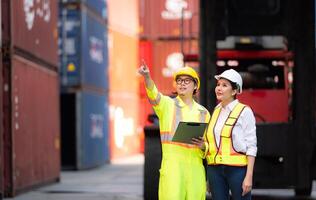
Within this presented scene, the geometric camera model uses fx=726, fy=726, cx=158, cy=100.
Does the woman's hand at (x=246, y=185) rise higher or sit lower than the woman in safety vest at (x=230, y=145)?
lower

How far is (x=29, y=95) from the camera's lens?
12680mm

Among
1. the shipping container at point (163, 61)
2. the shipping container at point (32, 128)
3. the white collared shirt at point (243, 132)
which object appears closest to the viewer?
the white collared shirt at point (243, 132)

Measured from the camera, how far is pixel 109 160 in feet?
73.0

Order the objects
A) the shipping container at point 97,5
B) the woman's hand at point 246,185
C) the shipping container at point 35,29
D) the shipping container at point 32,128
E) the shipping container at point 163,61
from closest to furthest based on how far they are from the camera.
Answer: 1. the woman's hand at point 246,185
2. the shipping container at point 32,128
3. the shipping container at point 35,29
4. the shipping container at point 97,5
5. the shipping container at point 163,61

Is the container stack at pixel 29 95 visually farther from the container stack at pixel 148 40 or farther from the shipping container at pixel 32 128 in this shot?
the container stack at pixel 148 40

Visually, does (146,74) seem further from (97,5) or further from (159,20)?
(159,20)

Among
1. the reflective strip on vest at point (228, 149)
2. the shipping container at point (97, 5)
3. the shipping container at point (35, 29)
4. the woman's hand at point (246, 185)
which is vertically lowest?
the woman's hand at point (246, 185)

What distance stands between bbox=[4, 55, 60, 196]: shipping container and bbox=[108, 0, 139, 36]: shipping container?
8327 mm

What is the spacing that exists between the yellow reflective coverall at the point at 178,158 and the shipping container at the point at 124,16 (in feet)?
57.2

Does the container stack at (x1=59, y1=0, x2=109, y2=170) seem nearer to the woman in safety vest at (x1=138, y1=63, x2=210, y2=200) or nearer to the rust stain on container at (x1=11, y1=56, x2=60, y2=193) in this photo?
the rust stain on container at (x1=11, y1=56, x2=60, y2=193)

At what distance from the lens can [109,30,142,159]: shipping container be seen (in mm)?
23250

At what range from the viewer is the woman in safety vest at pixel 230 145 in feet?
17.1

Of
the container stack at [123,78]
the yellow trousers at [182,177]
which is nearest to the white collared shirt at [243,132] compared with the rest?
the yellow trousers at [182,177]

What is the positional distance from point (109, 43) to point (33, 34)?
9.79 metres
